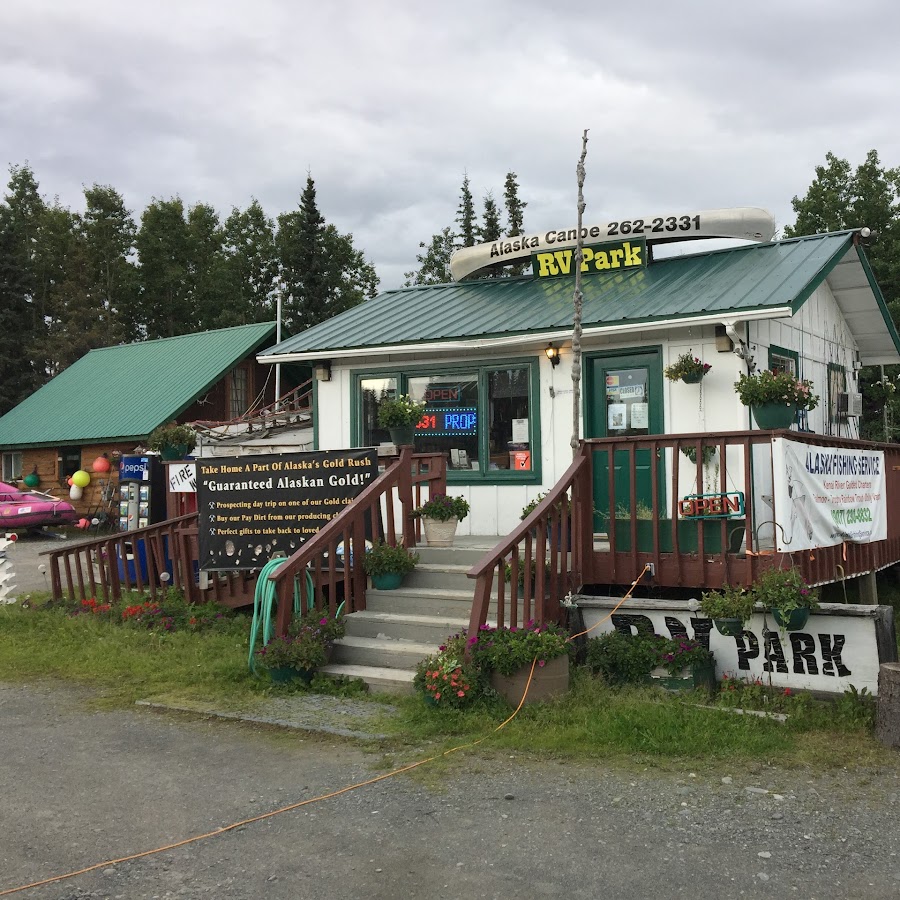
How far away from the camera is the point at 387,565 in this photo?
27.9 ft

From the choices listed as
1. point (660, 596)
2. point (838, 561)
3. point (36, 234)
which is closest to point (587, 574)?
point (660, 596)

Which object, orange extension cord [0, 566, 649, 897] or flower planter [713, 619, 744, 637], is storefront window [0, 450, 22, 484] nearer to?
orange extension cord [0, 566, 649, 897]

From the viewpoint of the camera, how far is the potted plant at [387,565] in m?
8.53

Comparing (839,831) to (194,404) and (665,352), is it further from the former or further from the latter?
(194,404)

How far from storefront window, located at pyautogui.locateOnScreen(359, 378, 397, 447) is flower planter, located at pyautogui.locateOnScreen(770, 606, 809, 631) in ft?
20.9

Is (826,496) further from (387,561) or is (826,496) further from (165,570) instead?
(165,570)

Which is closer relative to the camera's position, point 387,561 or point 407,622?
point 407,622

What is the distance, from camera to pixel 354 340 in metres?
12.0

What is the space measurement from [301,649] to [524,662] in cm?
190

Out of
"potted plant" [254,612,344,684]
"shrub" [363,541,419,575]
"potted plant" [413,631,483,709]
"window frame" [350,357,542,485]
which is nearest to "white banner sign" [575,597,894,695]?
"potted plant" [413,631,483,709]

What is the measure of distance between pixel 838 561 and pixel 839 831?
429cm

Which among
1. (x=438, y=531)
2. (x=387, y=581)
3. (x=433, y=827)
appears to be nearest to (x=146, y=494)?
(x=438, y=531)

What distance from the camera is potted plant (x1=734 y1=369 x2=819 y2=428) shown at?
27.5ft

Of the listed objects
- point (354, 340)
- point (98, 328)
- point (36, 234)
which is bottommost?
point (354, 340)
